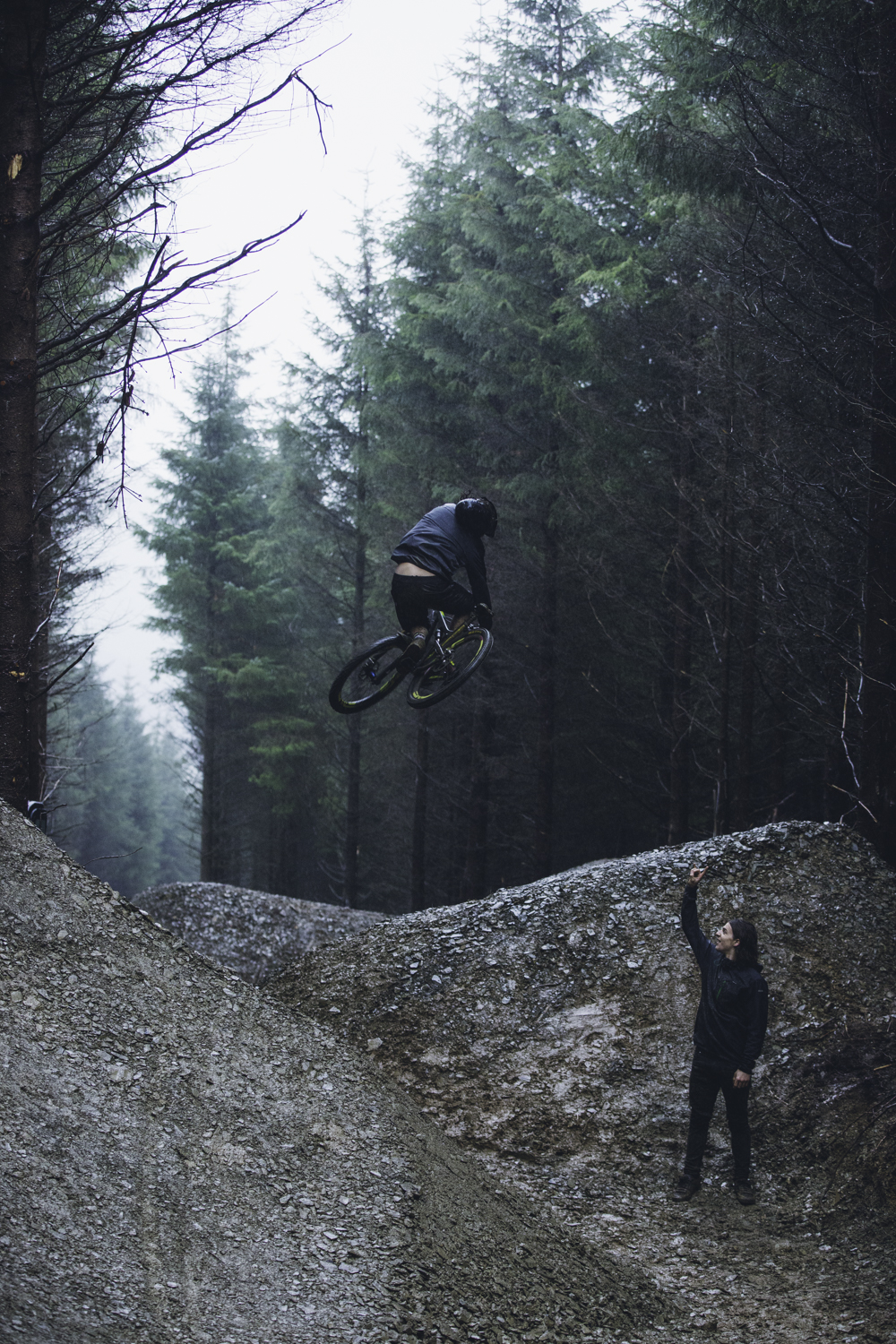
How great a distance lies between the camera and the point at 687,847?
33.6 feet

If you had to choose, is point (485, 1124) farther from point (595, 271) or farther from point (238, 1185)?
point (595, 271)

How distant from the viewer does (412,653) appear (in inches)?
281

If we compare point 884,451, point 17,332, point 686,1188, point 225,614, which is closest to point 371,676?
point 17,332

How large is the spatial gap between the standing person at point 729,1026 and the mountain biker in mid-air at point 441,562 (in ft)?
8.72

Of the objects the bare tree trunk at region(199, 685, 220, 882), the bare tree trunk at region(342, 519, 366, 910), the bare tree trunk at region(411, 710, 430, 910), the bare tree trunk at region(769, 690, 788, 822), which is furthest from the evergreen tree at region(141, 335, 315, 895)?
the bare tree trunk at region(769, 690, 788, 822)

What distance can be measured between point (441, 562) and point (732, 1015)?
3730 millimetres

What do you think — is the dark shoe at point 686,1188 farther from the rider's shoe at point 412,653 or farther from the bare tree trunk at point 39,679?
the bare tree trunk at point 39,679

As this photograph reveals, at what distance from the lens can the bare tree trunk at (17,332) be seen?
21.1 feet

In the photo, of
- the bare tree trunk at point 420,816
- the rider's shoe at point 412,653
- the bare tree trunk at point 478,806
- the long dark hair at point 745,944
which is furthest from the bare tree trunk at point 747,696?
the bare tree trunk at point 420,816

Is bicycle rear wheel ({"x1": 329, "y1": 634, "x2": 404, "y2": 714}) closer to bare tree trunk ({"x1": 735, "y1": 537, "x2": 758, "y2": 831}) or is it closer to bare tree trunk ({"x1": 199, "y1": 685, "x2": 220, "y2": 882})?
bare tree trunk ({"x1": 735, "y1": 537, "x2": 758, "y2": 831})

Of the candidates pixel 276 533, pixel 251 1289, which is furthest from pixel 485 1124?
pixel 276 533

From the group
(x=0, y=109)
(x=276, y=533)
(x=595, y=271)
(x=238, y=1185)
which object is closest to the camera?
(x=238, y=1185)

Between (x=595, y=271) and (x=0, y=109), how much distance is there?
28.7 feet

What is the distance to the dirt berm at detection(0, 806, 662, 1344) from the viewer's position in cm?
438
